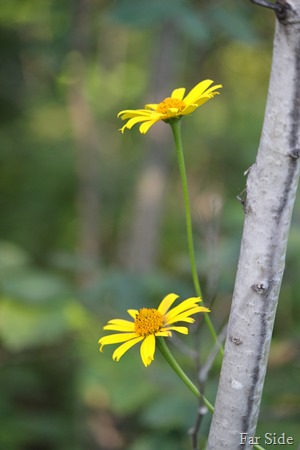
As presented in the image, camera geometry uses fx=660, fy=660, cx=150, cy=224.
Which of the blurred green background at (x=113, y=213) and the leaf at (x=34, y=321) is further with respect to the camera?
the leaf at (x=34, y=321)

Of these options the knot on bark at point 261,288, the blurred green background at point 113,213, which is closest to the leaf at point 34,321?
the blurred green background at point 113,213

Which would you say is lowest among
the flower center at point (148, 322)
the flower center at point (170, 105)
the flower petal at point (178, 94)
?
the flower center at point (148, 322)

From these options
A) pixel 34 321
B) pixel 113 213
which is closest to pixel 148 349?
pixel 34 321

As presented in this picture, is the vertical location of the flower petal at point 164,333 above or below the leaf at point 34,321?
below

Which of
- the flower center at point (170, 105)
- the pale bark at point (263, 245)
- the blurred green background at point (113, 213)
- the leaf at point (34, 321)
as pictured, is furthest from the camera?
the leaf at point (34, 321)

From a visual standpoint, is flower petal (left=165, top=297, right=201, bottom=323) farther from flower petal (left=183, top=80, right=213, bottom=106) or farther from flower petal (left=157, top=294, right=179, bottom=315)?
flower petal (left=183, top=80, right=213, bottom=106)

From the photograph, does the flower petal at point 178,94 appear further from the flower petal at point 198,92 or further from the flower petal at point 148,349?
the flower petal at point 148,349

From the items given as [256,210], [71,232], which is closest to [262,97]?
[71,232]

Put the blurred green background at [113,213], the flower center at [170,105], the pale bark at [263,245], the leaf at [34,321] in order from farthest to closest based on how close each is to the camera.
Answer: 1. the leaf at [34,321]
2. the blurred green background at [113,213]
3. the flower center at [170,105]
4. the pale bark at [263,245]
